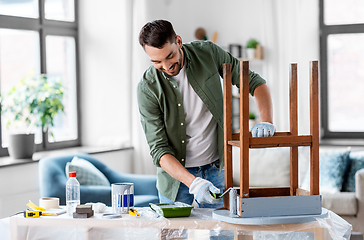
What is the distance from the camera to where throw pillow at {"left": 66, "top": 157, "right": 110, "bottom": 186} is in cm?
327

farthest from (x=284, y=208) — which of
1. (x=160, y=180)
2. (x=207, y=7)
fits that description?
(x=207, y=7)

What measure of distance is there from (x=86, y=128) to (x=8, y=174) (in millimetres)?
1344

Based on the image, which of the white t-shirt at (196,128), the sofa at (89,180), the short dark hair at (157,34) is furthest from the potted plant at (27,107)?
the short dark hair at (157,34)

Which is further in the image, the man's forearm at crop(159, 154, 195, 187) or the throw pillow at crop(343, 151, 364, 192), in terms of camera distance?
the throw pillow at crop(343, 151, 364, 192)

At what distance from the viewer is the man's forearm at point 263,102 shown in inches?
73.7

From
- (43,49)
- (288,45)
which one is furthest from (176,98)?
(288,45)

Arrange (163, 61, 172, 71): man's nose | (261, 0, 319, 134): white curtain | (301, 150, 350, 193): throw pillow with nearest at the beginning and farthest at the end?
(163, 61, 172, 71): man's nose < (301, 150, 350, 193): throw pillow < (261, 0, 319, 134): white curtain

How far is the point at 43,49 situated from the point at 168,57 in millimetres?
2535

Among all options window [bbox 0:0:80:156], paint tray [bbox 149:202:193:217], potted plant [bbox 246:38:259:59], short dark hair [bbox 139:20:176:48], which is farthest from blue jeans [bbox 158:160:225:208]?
potted plant [bbox 246:38:259:59]

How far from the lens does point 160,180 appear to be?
6.75 ft

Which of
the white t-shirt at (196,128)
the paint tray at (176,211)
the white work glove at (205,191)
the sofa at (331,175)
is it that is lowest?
the sofa at (331,175)

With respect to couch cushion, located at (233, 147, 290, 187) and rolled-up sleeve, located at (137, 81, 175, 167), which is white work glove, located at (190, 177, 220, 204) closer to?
rolled-up sleeve, located at (137, 81, 175, 167)

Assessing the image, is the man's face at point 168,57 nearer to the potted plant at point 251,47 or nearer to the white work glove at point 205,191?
Answer: the white work glove at point 205,191

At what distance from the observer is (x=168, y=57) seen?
5.91ft
